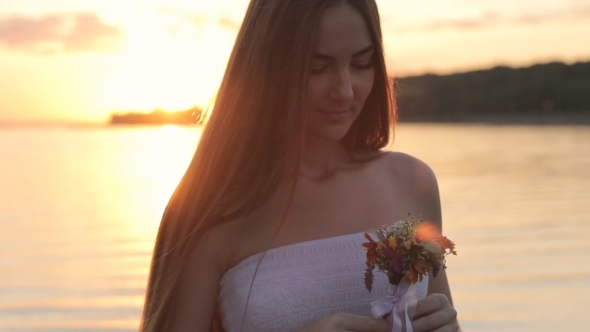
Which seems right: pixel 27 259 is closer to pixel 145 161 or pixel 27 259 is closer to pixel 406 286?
pixel 406 286

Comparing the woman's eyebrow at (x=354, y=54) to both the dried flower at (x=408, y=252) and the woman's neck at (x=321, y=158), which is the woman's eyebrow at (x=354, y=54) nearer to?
the woman's neck at (x=321, y=158)

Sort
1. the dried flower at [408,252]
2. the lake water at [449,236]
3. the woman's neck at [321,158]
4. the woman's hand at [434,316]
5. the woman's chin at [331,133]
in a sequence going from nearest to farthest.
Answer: the dried flower at [408,252], the woman's hand at [434,316], the woman's chin at [331,133], the woman's neck at [321,158], the lake water at [449,236]

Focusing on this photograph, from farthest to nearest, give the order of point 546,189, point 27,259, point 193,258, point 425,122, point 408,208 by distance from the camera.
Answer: point 425,122, point 546,189, point 27,259, point 408,208, point 193,258

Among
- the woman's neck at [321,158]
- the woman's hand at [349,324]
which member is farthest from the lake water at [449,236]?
the woman's hand at [349,324]

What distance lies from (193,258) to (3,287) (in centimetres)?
871

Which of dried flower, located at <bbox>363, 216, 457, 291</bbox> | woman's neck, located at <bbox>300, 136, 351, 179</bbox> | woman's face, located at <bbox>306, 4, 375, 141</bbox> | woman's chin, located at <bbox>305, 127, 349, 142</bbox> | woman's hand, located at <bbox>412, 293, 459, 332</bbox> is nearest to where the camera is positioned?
dried flower, located at <bbox>363, 216, 457, 291</bbox>

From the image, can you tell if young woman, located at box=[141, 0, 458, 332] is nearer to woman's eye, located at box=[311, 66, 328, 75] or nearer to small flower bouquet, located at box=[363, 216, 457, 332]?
woman's eye, located at box=[311, 66, 328, 75]

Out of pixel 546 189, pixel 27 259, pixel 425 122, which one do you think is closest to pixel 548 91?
pixel 425 122

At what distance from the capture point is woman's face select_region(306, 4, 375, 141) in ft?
9.02

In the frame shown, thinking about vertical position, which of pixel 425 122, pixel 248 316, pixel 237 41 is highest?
pixel 237 41

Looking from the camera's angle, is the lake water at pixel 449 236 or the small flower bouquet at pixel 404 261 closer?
the small flower bouquet at pixel 404 261

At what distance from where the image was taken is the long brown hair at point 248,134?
2783 millimetres

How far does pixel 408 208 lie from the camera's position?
315 centimetres

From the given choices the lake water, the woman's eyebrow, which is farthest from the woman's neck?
the lake water
